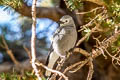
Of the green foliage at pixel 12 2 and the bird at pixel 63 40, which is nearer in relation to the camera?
the green foliage at pixel 12 2

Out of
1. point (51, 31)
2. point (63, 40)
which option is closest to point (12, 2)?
point (63, 40)

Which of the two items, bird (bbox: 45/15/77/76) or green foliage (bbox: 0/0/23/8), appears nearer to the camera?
green foliage (bbox: 0/0/23/8)

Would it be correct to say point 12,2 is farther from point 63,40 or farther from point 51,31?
point 51,31

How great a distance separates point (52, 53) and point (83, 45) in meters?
0.94

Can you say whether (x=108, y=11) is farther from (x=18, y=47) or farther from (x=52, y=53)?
A: (x=18, y=47)

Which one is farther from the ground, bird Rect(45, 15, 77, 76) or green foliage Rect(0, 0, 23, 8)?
green foliage Rect(0, 0, 23, 8)

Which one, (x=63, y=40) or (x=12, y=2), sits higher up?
(x=12, y=2)

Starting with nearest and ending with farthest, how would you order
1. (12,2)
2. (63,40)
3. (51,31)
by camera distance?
(12,2), (63,40), (51,31)

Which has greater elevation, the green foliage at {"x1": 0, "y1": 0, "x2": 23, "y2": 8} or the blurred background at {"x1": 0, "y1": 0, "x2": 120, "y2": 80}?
the green foliage at {"x1": 0, "y1": 0, "x2": 23, "y2": 8}

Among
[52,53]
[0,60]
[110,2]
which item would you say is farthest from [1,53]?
[110,2]

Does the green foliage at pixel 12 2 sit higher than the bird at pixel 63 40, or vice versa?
the green foliage at pixel 12 2

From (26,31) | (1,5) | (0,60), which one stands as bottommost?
(0,60)

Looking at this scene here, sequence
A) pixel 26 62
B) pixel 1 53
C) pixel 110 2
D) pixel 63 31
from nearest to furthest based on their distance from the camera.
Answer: pixel 110 2 < pixel 63 31 < pixel 26 62 < pixel 1 53

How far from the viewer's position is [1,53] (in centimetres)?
334
